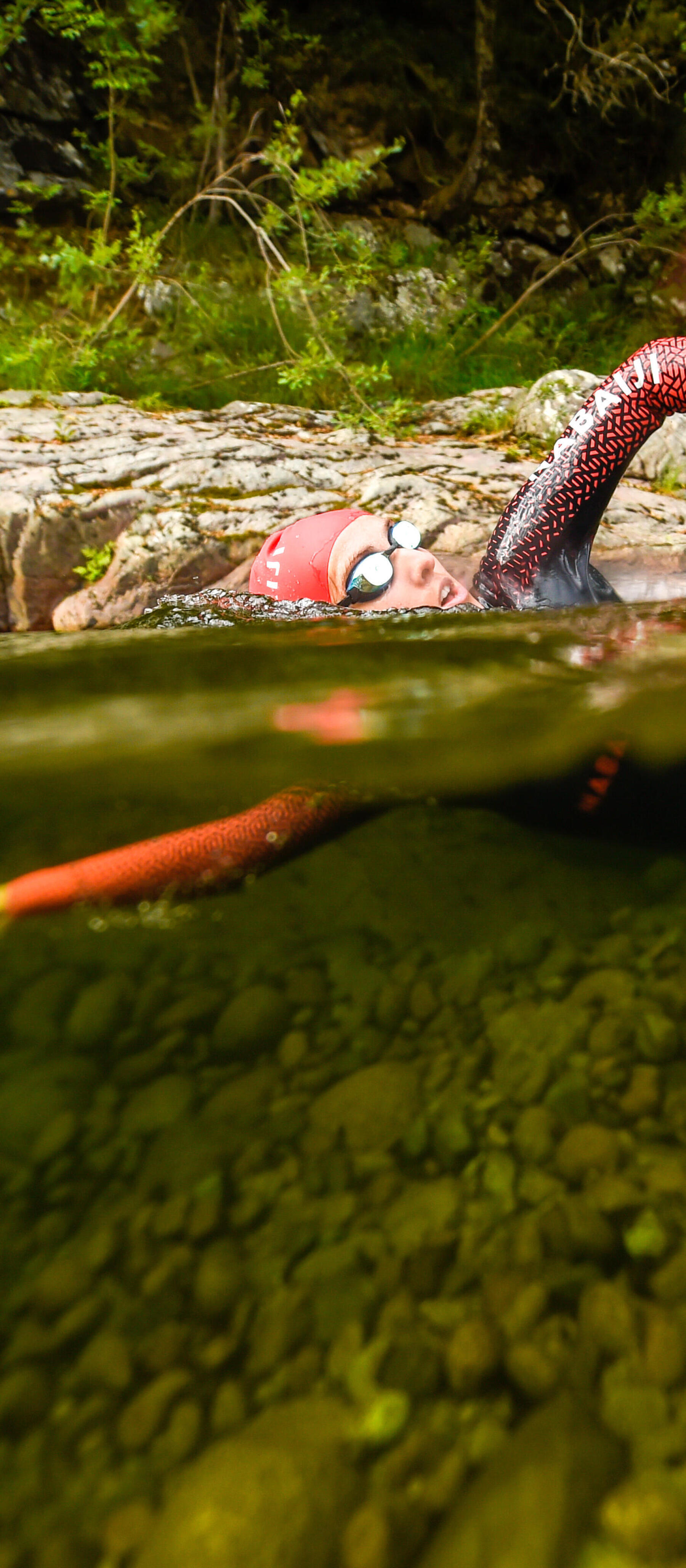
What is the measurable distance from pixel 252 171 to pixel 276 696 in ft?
27.3

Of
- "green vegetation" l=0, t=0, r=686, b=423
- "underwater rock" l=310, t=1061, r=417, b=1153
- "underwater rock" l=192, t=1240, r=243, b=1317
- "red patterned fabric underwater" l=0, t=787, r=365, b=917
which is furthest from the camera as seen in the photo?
"green vegetation" l=0, t=0, r=686, b=423

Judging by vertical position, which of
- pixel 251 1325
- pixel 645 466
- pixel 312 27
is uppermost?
pixel 312 27

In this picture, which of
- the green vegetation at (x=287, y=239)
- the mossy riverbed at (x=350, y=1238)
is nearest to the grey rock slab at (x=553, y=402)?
the green vegetation at (x=287, y=239)

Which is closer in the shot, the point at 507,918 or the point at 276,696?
the point at 507,918

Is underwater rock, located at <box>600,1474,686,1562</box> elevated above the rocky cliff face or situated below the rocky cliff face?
below

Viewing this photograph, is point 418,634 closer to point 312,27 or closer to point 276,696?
point 276,696

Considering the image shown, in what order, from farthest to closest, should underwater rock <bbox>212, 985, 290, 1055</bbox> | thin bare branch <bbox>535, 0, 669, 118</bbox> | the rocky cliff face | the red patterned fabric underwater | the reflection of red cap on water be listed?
thin bare branch <bbox>535, 0, 669, 118</bbox> < the rocky cliff face < the reflection of red cap on water < the red patterned fabric underwater < underwater rock <bbox>212, 985, 290, 1055</bbox>

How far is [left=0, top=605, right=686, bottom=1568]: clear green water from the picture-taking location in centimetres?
37

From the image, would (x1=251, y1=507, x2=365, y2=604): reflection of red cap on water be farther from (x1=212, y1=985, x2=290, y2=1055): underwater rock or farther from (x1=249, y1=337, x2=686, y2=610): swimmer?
(x1=212, y1=985, x2=290, y2=1055): underwater rock

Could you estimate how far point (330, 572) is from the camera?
125 inches

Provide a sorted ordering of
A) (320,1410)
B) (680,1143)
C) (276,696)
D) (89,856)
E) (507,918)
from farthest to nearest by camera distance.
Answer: (276,696) < (89,856) < (507,918) < (680,1143) < (320,1410)

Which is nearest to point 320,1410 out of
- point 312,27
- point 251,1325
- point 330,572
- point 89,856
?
point 251,1325

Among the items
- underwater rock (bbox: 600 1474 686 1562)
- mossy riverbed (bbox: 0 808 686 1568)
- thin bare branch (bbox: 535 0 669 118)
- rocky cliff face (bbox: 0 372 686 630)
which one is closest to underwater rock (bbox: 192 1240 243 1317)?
mossy riverbed (bbox: 0 808 686 1568)

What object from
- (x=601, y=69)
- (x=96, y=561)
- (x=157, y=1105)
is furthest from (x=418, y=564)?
(x=601, y=69)
